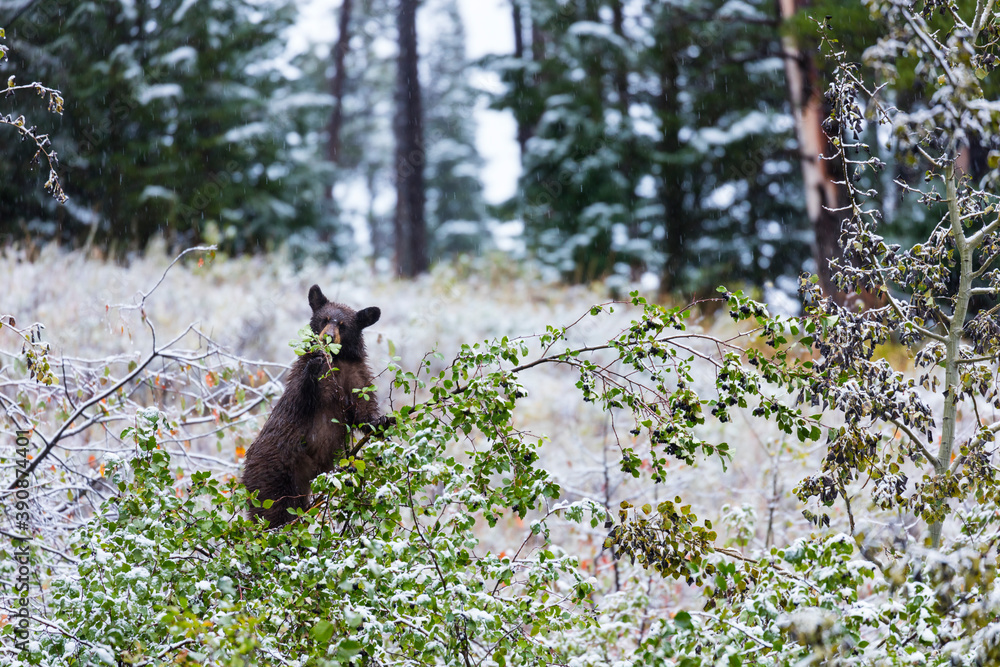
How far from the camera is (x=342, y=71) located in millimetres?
24734

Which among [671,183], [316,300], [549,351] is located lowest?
[549,351]

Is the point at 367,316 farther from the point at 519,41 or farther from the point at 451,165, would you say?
the point at 451,165

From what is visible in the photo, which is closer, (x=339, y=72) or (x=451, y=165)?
(x=339, y=72)

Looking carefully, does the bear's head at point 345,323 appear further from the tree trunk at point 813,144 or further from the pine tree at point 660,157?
the pine tree at point 660,157

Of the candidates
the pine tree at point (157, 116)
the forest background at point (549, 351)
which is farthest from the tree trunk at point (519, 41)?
the pine tree at point (157, 116)

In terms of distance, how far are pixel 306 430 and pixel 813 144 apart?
869 centimetres

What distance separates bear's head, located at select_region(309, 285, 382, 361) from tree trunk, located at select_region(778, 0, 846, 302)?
24.6 feet

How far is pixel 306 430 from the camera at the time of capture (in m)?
3.16

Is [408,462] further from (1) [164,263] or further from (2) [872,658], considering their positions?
(1) [164,263]

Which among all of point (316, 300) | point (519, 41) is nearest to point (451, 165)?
point (519, 41)

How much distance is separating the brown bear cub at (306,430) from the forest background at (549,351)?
0.17m

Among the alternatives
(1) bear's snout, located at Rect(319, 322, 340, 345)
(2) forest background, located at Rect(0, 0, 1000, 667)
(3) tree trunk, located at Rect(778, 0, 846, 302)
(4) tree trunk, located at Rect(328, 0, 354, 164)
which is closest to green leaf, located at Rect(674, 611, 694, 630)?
(2) forest background, located at Rect(0, 0, 1000, 667)

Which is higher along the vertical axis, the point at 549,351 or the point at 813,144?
the point at 813,144

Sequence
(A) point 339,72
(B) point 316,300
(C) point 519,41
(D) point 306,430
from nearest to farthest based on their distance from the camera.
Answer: (D) point 306,430
(B) point 316,300
(C) point 519,41
(A) point 339,72
